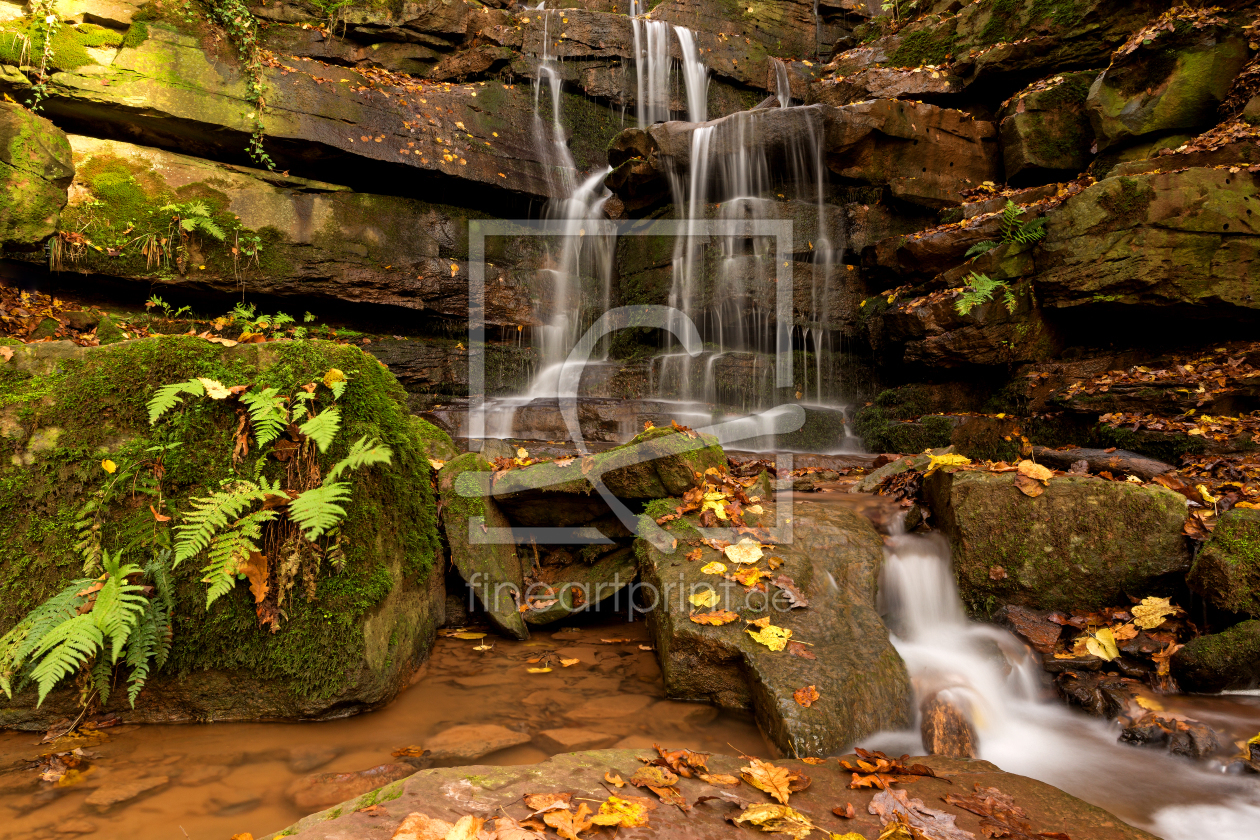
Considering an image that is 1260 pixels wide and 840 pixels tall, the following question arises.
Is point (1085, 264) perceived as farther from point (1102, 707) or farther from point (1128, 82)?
point (1102, 707)

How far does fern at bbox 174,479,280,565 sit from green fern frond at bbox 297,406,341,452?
35 centimetres

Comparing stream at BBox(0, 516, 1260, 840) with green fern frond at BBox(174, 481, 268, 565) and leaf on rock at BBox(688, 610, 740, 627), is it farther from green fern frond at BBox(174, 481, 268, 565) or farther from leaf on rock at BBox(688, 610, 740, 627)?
green fern frond at BBox(174, 481, 268, 565)

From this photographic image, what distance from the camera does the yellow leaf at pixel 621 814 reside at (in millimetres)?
1861

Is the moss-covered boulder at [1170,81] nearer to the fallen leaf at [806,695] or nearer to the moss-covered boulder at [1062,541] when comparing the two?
the moss-covered boulder at [1062,541]

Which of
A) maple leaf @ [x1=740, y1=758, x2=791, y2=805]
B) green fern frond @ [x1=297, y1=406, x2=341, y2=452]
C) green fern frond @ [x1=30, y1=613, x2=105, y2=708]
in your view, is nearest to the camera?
maple leaf @ [x1=740, y1=758, x2=791, y2=805]

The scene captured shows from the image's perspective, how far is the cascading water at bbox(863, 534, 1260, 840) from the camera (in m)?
2.66

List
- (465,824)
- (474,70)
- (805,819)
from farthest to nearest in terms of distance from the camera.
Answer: (474,70), (805,819), (465,824)

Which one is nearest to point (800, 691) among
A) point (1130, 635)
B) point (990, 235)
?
point (1130, 635)

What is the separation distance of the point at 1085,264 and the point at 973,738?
278 inches

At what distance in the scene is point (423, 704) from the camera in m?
3.30

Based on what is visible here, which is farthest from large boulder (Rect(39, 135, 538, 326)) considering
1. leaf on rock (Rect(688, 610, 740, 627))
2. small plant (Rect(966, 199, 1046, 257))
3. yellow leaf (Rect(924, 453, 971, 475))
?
leaf on rock (Rect(688, 610, 740, 627))

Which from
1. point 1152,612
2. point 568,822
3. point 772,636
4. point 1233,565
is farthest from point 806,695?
point 1233,565

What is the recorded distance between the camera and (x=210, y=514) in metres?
2.91

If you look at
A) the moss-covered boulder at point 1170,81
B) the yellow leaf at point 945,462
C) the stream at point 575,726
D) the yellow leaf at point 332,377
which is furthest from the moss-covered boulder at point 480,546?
the moss-covered boulder at point 1170,81
